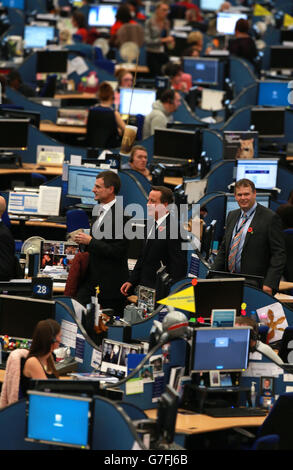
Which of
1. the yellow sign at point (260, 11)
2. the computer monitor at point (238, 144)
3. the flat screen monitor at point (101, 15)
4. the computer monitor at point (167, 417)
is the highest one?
the yellow sign at point (260, 11)

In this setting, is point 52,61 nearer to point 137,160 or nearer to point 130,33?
point 130,33

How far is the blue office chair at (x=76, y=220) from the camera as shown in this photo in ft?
33.2

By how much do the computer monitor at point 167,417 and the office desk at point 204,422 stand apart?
0.49m

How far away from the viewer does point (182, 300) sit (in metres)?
7.28

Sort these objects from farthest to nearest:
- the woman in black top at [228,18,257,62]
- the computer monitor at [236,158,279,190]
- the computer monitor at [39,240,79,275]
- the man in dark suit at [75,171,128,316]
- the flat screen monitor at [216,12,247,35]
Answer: the flat screen monitor at [216,12,247,35] < the woman in black top at [228,18,257,62] < the computer monitor at [236,158,279,190] < the computer monitor at [39,240,79,275] < the man in dark suit at [75,171,128,316]

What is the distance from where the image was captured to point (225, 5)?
20859 millimetres

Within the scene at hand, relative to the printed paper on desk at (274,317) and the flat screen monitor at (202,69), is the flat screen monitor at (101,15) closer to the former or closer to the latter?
the flat screen monitor at (202,69)

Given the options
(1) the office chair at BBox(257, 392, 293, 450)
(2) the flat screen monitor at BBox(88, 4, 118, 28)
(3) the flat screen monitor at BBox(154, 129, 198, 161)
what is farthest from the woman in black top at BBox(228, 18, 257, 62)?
(1) the office chair at BBox(257, 392, 293, 450)

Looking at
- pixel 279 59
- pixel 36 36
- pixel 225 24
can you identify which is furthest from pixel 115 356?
pixel 225 24

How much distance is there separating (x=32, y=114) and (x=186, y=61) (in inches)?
170

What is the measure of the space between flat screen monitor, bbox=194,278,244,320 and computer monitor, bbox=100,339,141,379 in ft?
2.15

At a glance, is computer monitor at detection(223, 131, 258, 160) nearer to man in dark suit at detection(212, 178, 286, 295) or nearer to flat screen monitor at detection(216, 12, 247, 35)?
man in dark suit at detection(212, 178, 286, 295)

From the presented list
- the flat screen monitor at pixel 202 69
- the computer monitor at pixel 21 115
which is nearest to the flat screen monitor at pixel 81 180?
the computer monitor at pixel 21 115

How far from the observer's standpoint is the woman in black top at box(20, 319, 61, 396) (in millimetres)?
6680
